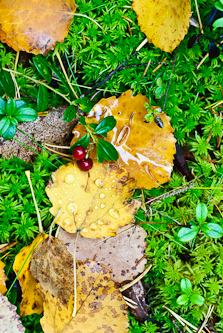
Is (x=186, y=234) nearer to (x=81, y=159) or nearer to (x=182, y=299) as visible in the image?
(x=182, y=299)

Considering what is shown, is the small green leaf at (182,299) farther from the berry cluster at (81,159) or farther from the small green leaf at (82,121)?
the small green leaf at (82,121)

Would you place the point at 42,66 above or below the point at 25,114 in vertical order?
above

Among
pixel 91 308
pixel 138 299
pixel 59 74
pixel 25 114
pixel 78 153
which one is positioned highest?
pixel 59 74

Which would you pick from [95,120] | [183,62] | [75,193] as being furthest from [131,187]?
[183,62]

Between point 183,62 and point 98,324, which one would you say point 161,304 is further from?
point 183,62

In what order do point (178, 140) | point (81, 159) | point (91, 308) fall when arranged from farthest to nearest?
point (178, 140) → point (81, 159) → point (91, 308)

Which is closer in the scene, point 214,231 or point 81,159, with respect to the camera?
point 81,159

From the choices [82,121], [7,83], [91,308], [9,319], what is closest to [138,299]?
[91,308]

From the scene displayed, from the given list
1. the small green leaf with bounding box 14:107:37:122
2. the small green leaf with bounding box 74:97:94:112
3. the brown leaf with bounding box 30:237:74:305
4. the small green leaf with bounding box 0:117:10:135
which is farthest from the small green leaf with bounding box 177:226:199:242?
the small green leaf with bounding box 0:117:10:135

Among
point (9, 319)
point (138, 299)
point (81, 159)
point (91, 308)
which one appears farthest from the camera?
point (138, 299)
